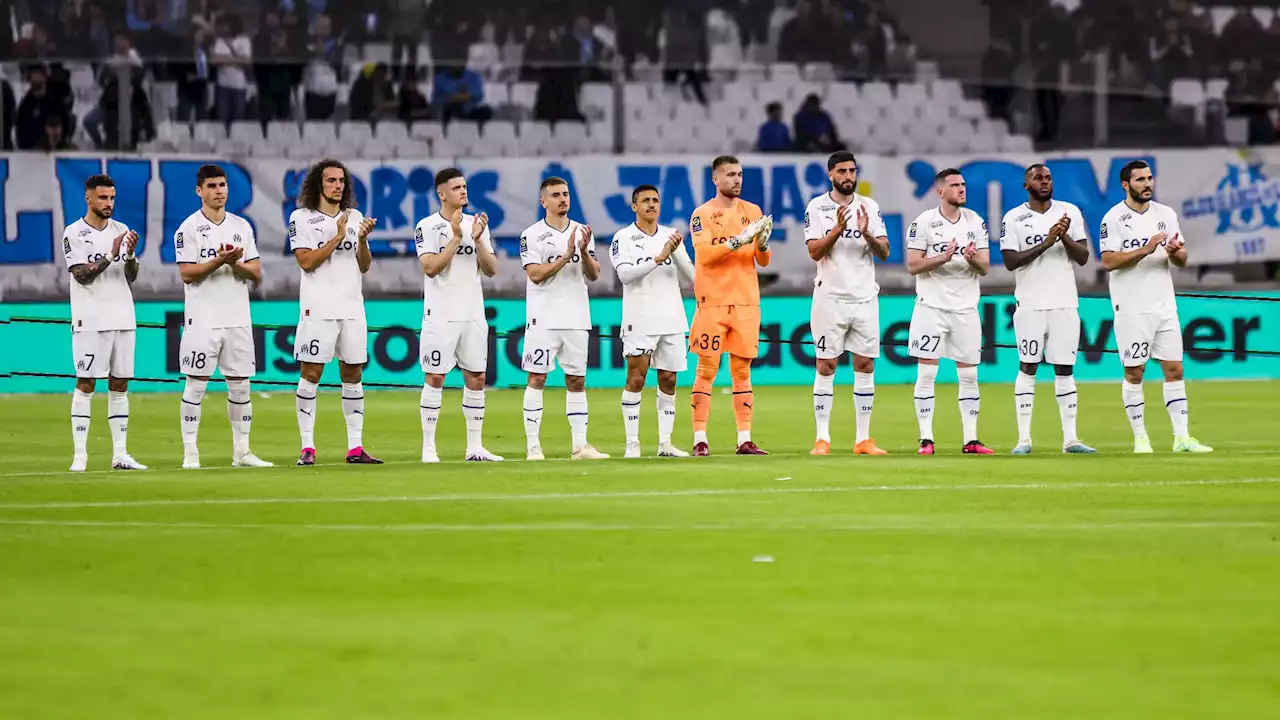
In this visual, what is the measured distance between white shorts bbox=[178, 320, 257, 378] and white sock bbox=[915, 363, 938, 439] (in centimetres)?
506

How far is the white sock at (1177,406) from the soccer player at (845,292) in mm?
2252

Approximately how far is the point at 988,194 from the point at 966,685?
20.4 metres

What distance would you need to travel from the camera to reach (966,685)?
20.2ft

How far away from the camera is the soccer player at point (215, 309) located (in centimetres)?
1472

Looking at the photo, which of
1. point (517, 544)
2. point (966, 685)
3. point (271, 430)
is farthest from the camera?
point (271, 430)

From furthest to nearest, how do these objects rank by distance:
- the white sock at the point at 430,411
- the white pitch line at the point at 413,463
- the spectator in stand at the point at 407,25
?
1. the spectator in stand at the point at 407,25
2. the white sock at the point at 430,411
3. the white pitch line at the point at 413,463

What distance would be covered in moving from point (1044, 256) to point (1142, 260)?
2.47 ft

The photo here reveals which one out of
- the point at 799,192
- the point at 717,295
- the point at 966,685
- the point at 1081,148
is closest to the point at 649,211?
the point at 717,295

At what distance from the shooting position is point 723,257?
49.9 ft

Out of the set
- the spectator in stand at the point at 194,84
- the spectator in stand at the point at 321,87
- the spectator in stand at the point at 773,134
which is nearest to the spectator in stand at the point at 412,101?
the spectator in stand at the point at 321,87

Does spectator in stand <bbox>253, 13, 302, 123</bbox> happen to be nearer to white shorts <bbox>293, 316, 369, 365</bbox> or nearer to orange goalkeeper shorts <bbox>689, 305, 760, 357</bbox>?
white shorts <bbox>293, 316, 369, 365</bbox>

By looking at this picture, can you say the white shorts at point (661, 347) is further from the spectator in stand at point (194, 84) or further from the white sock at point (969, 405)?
the spectator in stand at point (194, 84)

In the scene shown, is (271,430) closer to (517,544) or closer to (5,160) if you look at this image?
(5,160)

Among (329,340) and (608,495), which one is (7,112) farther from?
(608,495)
